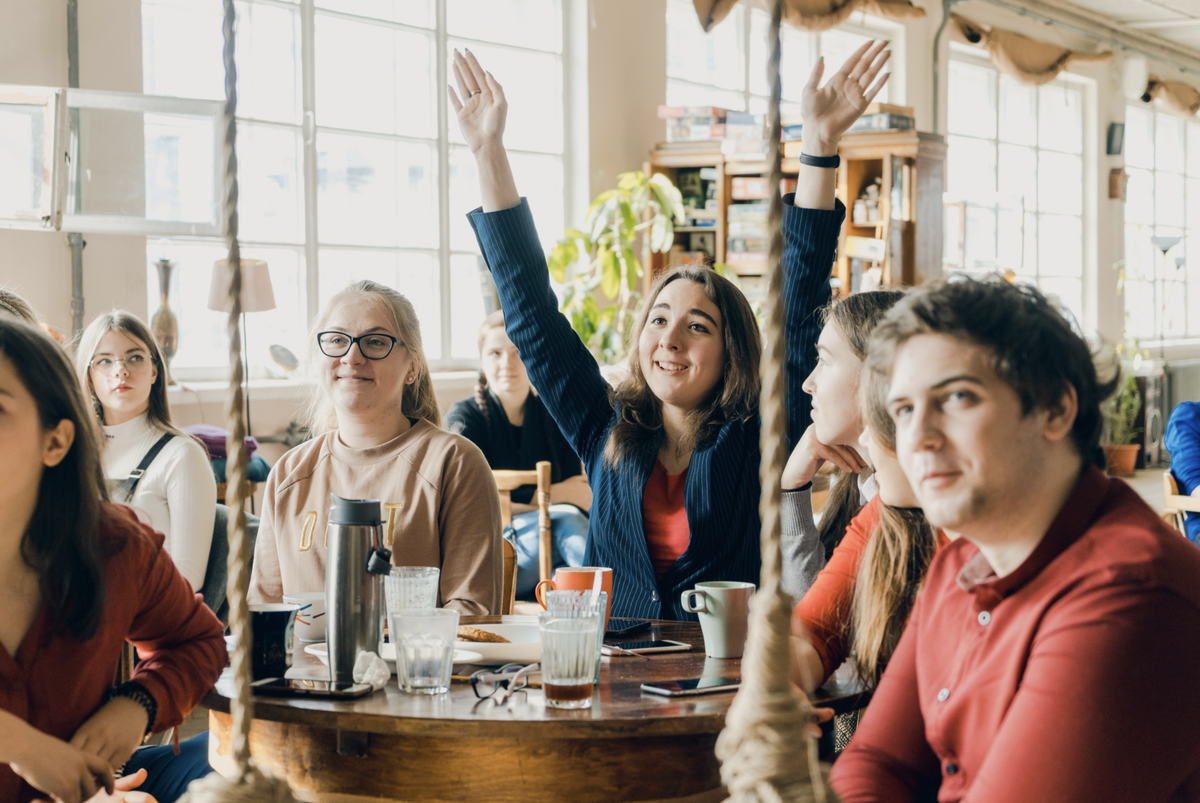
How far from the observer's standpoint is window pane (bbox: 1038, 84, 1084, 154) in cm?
1033

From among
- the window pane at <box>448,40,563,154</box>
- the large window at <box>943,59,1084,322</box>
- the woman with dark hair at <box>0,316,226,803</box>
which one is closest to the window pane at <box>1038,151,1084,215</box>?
the large window at <box>943,59,1084,322</box>

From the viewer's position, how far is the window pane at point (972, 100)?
945cm

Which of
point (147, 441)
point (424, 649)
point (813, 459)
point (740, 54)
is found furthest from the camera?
point (740, 54)

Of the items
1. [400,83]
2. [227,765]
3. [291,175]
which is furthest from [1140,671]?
[400,83]

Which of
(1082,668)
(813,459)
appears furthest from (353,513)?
(1082,668)

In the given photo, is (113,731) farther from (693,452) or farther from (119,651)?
(693,452)

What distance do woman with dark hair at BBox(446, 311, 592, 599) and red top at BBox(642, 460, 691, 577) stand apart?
204 centimetres

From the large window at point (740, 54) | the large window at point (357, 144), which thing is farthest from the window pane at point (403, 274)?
the large window at point (740, 54)

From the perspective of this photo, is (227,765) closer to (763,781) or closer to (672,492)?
(672,492)

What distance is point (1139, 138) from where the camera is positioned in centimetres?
1157

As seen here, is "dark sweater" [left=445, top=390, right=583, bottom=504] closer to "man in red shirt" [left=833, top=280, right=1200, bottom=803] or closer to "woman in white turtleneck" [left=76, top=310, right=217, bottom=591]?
"woman in white turtleneck" [left=76, top=310, right=217, bottom=591]

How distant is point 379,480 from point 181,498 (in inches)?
41.8

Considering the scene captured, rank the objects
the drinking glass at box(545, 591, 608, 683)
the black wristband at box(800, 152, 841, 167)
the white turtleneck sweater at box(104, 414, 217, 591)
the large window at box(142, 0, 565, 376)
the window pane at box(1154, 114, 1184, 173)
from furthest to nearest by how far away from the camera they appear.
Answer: the window pane at box(1154, 114, 1184, 173)
the large window at box(142, 0, 565, 376)
the white turtleneck sweater at box(104, 414, 217, 591)
the black wristband at box(800, 152, 841, 167)
the drinking glass at box(545, 591, 608, 683)

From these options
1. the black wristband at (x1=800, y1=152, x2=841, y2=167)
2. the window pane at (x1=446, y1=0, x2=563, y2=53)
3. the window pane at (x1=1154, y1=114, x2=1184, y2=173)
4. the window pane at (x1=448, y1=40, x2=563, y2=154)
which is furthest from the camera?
the window pane at (x1=1154, y1=114, x2=1184, y2=173)
